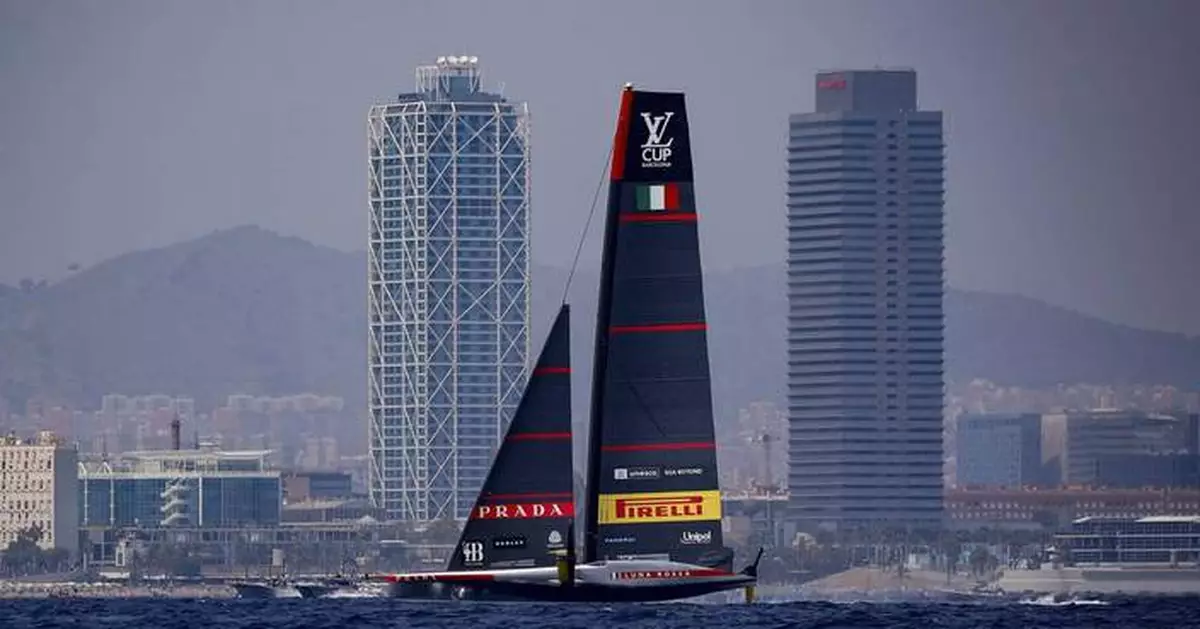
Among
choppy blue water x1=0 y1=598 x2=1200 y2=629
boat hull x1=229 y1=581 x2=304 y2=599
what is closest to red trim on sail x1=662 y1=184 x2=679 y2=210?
choppy blue water x1=0 y1=598 x2=1200 y2=629

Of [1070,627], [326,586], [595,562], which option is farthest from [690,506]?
[326,586]

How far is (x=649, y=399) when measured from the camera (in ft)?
297

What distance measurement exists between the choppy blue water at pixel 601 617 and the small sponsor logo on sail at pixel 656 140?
10.5 meters

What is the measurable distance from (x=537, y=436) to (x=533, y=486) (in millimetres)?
1298

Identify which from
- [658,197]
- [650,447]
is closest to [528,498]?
[650,447]

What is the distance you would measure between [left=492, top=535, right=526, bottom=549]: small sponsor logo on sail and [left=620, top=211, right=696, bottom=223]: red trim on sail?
28.4 ft

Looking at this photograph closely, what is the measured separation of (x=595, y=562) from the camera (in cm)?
9181

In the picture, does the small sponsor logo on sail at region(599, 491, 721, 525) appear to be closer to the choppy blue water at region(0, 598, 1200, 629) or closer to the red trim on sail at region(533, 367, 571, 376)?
the choppy blue water at region(0, 598, 1200, 629)

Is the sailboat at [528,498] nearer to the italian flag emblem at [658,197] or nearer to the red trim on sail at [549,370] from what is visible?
the red trim on sail at [549,370]

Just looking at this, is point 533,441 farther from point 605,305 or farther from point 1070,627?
point 1070,627

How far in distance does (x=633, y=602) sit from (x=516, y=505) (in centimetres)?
427

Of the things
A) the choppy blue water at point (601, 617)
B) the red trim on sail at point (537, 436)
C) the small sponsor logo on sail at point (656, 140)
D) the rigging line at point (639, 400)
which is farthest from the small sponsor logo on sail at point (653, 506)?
the small sponsor logo on sail at point (656, 140)

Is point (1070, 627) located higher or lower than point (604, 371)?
lower

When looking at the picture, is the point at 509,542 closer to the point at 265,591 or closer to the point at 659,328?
the point at 659,328
